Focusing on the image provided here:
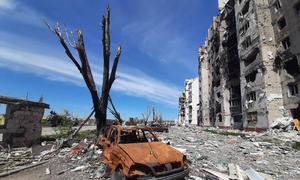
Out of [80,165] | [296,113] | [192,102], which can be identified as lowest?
[80,165]

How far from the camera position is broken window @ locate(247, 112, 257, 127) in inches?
1238

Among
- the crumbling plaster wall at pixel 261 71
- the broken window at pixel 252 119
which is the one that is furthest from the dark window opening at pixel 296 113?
the broken window at pixel 252 119

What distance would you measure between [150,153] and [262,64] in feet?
93.3

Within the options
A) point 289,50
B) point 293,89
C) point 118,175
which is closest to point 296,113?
point 293,89

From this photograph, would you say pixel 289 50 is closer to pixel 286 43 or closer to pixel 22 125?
pixel 286 43

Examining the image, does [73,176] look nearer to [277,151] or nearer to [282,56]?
[277,151]

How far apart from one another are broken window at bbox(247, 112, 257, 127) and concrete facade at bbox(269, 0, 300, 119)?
431cm

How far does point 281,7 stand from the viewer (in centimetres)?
2972

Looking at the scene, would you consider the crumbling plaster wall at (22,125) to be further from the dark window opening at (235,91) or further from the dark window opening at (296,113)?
the dark window opening at (235,91)

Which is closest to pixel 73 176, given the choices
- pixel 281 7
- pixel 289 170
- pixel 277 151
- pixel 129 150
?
pixel 129 150

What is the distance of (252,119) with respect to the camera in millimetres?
32125

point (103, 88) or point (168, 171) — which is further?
point (103, 88)

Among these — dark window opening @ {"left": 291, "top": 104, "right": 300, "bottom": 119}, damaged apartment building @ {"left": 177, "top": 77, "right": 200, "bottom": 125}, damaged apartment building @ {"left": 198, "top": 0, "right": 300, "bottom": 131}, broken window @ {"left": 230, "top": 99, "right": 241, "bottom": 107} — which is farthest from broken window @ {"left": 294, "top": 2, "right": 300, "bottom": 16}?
damaged apartment building @ {"left": 177, "top": 77, "right": 200, "bottom": 125}

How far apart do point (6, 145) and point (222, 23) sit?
145 feet
